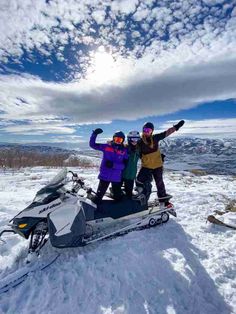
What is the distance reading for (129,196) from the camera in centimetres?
562

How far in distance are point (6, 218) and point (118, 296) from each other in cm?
391

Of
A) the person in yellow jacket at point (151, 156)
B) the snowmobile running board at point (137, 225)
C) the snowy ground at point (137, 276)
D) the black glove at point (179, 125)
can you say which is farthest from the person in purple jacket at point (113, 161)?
the black glove at point (179, 125)

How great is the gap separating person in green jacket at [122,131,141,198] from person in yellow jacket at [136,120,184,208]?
427mm

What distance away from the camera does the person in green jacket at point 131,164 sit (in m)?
5.71

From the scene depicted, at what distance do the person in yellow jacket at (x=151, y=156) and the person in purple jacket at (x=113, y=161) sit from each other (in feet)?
2.91

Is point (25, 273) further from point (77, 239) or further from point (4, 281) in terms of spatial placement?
point (77, 239)

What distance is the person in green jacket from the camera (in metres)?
5.71

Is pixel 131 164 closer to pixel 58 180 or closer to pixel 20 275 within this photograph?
pixel 58 180

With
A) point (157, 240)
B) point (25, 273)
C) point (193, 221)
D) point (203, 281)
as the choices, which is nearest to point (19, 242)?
point (25, 273)

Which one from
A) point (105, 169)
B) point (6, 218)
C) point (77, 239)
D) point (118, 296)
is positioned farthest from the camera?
point (6, 218)

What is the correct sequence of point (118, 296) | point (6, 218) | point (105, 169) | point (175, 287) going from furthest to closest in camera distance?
point (6, 218) < point (105, 169) < point (175, 287) < point (118, 296)

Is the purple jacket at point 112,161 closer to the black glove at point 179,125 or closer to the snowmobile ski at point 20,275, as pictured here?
the black glove at point 179,125

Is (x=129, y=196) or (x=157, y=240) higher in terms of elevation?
(x=129, y=196)

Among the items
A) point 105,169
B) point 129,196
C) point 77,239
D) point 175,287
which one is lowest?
point 175,287
